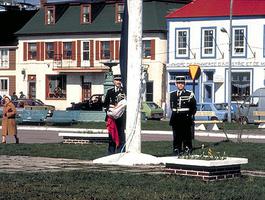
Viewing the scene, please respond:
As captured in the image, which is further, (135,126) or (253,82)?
(253,82)

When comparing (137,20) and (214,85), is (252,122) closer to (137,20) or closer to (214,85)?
(214,85)

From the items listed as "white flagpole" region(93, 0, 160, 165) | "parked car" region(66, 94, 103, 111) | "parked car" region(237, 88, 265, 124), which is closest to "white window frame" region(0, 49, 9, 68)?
"parked car" region(66, 94, 103, 111)

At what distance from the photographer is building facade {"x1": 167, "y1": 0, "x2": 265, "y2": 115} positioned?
59.5 m

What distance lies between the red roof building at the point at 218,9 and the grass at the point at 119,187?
46899 mm

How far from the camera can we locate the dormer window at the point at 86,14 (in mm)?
71250

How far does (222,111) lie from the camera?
173ft

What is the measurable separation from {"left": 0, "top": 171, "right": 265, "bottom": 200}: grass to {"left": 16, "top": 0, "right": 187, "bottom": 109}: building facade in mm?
51758

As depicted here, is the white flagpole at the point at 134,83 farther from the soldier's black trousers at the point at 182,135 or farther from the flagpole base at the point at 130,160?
the soldier's black trousers at the point at 182,135

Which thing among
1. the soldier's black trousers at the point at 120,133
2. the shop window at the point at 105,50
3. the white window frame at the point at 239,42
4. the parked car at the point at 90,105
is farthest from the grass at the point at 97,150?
the shop window at the point at 105,50

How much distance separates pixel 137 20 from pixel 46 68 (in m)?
56.0

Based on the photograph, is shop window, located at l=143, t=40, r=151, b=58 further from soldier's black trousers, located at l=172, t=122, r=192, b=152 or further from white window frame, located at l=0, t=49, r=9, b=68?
soldier's black trousers, located at l=172, t=122, r=192, b=152

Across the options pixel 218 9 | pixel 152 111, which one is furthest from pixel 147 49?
pixel 152 111

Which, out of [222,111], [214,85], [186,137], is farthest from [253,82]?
[186,137]

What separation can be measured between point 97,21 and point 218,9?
42.4ft
